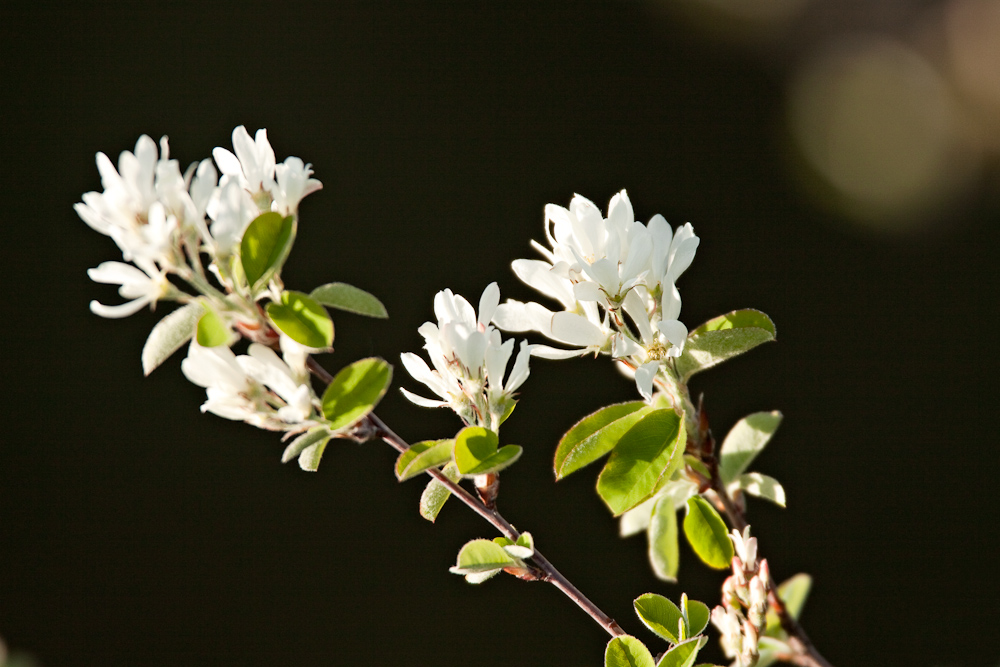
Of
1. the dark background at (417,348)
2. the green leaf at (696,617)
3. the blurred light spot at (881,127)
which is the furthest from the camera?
the blurred light spot at (881,127)

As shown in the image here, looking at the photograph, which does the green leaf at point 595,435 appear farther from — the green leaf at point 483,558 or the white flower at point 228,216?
the white flower at point 228,216

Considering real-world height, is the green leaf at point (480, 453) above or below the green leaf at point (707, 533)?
above

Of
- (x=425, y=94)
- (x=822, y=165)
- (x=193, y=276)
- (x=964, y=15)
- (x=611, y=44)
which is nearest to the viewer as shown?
(x=193, y=276)

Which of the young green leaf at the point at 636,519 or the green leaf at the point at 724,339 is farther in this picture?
the young green leaf at the point at 636,519

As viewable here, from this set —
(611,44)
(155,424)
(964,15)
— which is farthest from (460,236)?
(964,15)

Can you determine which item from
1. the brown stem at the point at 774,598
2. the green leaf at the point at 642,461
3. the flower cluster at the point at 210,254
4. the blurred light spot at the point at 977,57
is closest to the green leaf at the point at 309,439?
the flower cluster at the point at 210,254

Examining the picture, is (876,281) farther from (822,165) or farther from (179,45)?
(179,45)
